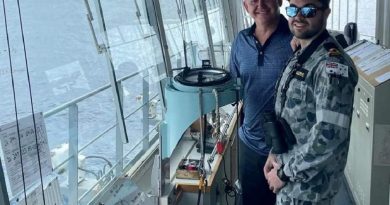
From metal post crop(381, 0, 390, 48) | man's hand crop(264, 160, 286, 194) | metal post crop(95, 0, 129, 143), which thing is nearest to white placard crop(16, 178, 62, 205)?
metal post crop(95, 0, 129, 143)

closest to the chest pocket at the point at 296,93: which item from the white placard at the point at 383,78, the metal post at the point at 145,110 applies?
the white placard at the point at 383,78

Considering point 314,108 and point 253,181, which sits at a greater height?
point 314,108

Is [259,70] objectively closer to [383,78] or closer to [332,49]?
[332,49]

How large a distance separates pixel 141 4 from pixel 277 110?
3.57ft

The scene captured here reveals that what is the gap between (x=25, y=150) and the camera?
3.38 feet

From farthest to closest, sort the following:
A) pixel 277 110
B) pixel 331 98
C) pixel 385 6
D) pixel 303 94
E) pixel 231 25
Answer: pixel 231 25 < pixel 385 6 < pixel 277 110 < pixel 303 94 < pixel 331 98

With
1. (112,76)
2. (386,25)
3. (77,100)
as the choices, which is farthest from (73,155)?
(386,25)

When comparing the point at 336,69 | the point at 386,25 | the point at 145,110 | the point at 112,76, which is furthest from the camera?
the point at 386,25

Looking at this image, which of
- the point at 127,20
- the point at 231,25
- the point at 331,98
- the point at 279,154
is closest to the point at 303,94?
the point at 331,98

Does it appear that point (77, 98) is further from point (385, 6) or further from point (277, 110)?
point (385, 6)

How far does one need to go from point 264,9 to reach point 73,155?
1037 millimetres

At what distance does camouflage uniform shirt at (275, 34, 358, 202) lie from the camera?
126cm

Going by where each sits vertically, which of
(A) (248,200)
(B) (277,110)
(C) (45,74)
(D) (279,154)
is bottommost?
(A) (248,200)

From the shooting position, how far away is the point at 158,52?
227 centimetres
